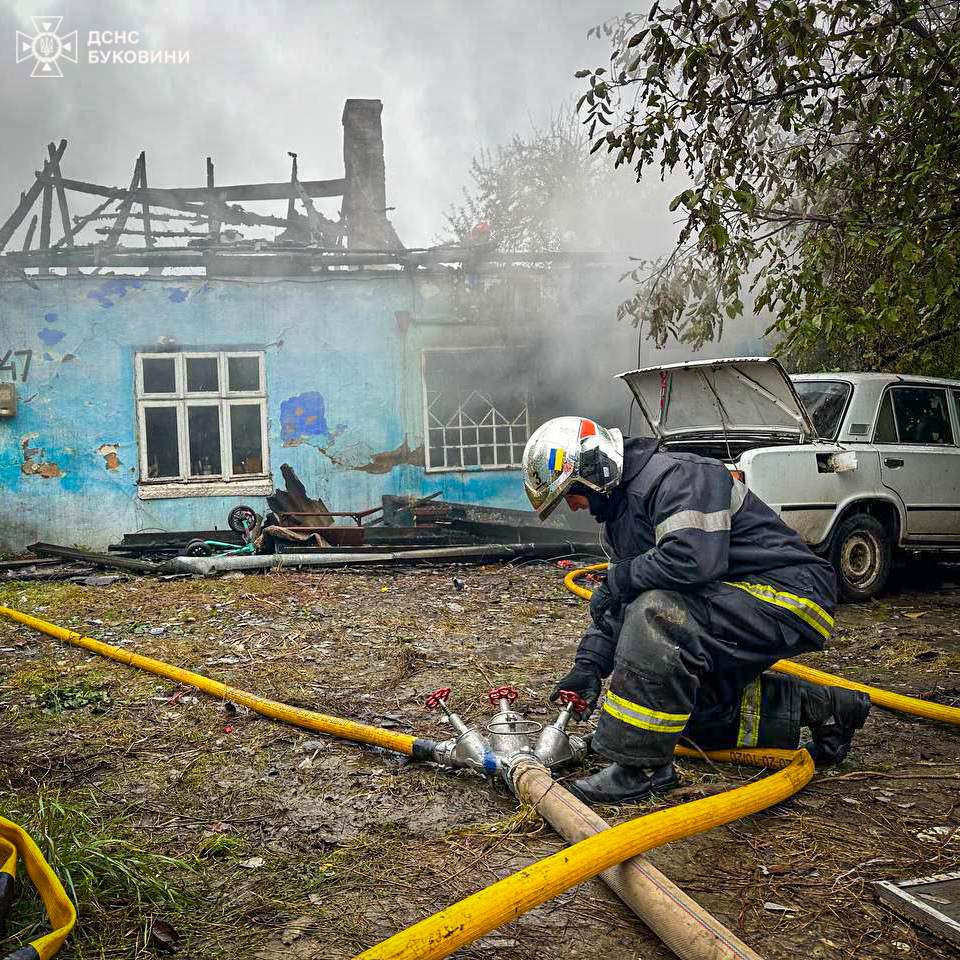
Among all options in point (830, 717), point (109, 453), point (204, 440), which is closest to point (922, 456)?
point (830, 717)

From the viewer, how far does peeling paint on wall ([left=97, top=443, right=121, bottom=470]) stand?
1098 cm

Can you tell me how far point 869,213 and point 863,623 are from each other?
2.95 metres

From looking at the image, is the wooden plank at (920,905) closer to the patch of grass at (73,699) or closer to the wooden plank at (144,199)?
the patch of grass at (73,699)

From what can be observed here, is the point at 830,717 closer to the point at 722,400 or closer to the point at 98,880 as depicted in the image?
the point at 98,880

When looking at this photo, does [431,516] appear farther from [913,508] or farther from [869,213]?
[869,213]

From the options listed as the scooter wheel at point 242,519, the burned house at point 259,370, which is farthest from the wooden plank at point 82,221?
the scooter wheel at point 242,519

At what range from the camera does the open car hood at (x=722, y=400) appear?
6051 millimetres

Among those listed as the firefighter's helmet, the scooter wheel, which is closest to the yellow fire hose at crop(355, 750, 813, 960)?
the firefighter's helmet

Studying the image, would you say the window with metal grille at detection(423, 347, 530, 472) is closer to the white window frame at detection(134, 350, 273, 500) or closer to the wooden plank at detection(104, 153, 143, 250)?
the white window frame at detection(134, 350, 273, 500)

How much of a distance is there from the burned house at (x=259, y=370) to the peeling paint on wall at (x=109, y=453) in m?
0.02

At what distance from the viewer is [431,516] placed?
10461 millimetres

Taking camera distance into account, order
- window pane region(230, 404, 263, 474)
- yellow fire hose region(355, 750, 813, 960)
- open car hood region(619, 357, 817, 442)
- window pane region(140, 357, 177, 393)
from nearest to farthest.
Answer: yellow fire hose region(355, 750, 813, 960) < open car hood region(619, 357, 817, 442) < window pane region(140, 357, 177, 393) < window pane region(230, 404, 263, 474)

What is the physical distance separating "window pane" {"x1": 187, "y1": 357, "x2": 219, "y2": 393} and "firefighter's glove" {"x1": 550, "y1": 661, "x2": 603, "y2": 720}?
927 centimetres

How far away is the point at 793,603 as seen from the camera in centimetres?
294
